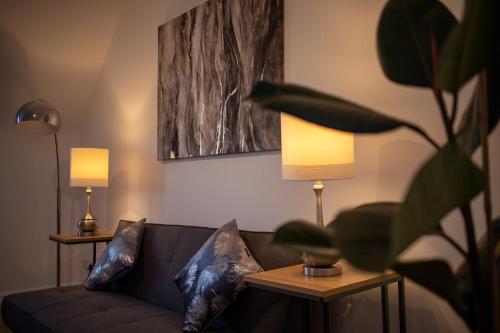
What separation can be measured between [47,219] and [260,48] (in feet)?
9.74

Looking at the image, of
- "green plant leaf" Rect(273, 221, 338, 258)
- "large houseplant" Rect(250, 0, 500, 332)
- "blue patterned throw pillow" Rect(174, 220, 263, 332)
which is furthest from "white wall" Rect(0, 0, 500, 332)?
"green plant leaf" Rect(273, 221, 338, 258)

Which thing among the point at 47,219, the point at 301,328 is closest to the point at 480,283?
the point at 301,328

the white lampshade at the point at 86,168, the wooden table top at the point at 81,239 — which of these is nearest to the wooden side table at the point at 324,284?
the wooden table top at the point at 81,239

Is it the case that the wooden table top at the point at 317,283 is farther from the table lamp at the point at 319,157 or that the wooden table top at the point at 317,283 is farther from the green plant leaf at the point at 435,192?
the green plant leaf at the point at 435,192

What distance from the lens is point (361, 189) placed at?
206 centimetres

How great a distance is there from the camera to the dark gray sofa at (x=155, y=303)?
6.13 feet

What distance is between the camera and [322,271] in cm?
166

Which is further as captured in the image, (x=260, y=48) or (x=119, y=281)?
(x=119, y=281)

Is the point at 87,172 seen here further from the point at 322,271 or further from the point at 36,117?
the point at 322,271

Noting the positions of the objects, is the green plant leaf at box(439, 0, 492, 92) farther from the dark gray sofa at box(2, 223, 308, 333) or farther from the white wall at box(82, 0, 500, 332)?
the dark gray sofa at box(2, 223, 308, 333)

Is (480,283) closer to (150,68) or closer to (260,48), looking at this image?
(260,48)

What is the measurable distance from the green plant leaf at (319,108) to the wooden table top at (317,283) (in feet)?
2.68

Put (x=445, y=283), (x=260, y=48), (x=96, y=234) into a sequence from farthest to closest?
(x=96, y=234) → (x=260, y=48) → (x=445, y=283)

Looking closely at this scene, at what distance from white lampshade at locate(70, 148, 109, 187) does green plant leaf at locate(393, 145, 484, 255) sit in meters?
3.18
